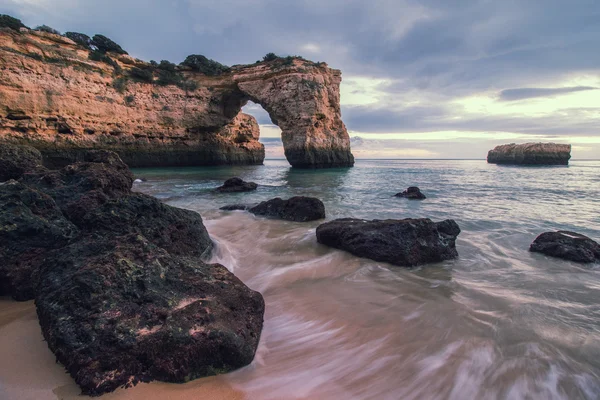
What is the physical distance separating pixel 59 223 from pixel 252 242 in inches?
115

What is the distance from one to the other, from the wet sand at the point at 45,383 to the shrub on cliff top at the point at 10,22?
2641 centimetres

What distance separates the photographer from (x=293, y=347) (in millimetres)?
2357

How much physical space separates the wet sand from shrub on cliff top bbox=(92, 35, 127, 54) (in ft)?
96.6

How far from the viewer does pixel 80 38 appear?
23.7m

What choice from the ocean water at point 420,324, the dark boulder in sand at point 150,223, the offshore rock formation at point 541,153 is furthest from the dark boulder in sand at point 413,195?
the offshore rock formation at point 541,153

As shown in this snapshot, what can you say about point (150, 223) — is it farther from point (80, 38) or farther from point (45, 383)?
point (80, 38)

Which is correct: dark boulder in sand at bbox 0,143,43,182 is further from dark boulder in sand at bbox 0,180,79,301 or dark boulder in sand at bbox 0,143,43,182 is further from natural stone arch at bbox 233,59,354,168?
natural stone arch at bbox 233,59,354,168

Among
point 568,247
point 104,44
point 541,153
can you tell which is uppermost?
point 104,44

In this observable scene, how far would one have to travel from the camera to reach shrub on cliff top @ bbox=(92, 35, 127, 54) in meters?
23.7

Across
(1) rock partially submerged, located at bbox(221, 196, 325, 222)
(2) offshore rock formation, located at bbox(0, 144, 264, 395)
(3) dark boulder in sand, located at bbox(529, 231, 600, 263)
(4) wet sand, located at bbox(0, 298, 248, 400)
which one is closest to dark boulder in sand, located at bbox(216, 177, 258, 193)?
(1) rock partially submerged, located at bbox(221, 196, 325, 222)

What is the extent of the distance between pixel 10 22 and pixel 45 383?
2755cm

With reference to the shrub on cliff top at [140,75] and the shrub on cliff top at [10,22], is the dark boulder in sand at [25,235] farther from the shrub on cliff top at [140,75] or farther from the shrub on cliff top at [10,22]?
the shrub on cliff top at [140,75]

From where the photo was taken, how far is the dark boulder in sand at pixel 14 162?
686cm

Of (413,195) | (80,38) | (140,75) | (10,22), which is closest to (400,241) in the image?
(413,195)
